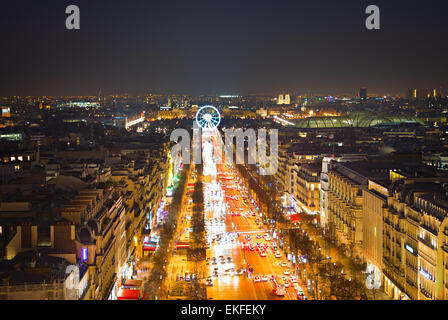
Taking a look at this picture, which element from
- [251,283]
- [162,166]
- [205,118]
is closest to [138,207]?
[251,283]

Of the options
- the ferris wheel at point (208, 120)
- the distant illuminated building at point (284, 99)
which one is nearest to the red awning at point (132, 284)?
the ferris wheel at point (208, 120)

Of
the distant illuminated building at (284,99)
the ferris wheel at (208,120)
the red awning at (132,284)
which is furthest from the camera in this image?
the distant illuminated building at (284,99)

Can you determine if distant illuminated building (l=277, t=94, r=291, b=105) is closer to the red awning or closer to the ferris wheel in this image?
the ferris wheel

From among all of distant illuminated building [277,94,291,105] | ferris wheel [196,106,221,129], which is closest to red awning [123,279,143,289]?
ferris wheel [196,106,221,129]

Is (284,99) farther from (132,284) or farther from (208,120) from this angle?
(132,284)

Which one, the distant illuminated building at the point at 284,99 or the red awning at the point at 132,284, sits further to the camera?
the distant illuminated building at the point at 284,99

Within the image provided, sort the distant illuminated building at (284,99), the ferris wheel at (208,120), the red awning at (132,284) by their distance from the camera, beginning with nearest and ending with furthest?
the red awning at (132,284)
the ferris wheel at (208,120)
the distant illuminated building at (284,99)

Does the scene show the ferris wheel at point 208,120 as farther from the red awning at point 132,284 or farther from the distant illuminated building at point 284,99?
the red awning at point 132,284

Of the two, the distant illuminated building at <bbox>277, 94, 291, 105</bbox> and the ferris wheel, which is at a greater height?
the distant illuminated building at <bbox>277, 94, 291, 105</bbox>

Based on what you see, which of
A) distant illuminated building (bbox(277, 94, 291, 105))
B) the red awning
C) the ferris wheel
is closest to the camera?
the red awning

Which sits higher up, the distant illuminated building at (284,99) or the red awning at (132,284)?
the distant illuminated building at (284,99)

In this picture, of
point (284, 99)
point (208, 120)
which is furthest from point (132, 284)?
point (284, 99)
